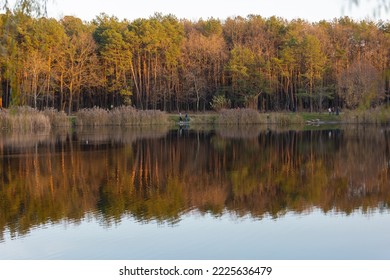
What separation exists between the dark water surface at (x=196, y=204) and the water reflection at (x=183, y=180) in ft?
0.12

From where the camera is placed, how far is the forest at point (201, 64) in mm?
49844

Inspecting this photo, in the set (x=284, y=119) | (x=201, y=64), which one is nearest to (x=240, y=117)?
(x=284, y=119)

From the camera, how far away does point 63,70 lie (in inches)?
1923

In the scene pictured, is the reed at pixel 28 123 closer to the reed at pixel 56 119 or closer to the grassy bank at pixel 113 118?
the reed at pixel 56 119

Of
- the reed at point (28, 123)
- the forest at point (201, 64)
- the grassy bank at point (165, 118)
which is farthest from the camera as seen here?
the forest at point (201, 64)

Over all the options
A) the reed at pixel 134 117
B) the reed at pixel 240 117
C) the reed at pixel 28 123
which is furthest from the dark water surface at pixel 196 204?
the reed at pixel 240 117

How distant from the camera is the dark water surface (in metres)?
9.26

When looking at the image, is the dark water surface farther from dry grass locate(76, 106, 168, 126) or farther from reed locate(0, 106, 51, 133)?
dry grass locate(76, 106, 168, 126)

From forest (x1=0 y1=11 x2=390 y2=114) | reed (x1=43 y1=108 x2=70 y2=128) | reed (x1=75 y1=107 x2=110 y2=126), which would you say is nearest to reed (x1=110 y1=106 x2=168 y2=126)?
reed (x1=75 y1=107 x2=110 y2=126)

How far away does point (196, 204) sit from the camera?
12.6 meters

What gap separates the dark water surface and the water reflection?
36 mm

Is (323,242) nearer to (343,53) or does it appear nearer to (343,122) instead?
(343,122)

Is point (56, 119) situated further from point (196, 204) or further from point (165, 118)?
point (196, 204)

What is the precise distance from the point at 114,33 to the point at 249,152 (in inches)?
1215
